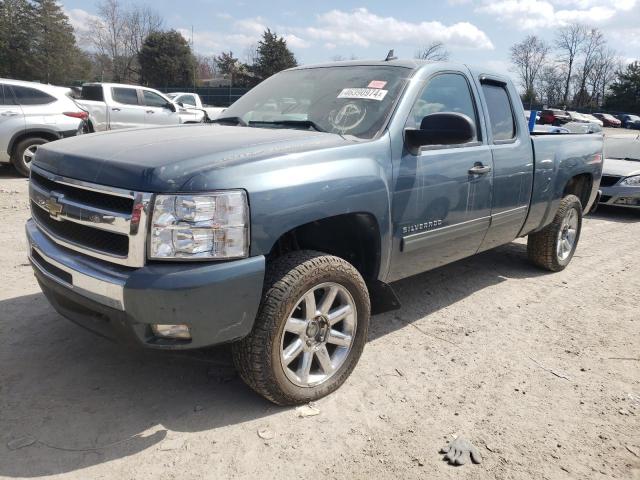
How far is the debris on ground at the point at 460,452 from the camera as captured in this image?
2.51 metres

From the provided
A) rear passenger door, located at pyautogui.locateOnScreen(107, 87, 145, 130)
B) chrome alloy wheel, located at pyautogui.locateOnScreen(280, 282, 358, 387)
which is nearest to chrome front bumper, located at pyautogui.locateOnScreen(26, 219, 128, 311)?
chrome alloy wheel, located at pyautogui.locateOnScreen(280, 282, 358, 387)

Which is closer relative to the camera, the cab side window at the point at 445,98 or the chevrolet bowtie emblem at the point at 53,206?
the chevrolet bowtie emblem at the point at 53,206

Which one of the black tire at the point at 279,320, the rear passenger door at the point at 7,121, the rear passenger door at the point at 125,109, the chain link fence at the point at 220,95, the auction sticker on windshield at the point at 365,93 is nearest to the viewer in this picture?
the black tire at the point at 279,320

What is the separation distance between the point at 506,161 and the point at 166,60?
53244mm

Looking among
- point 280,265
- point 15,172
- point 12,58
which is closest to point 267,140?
point 280,265

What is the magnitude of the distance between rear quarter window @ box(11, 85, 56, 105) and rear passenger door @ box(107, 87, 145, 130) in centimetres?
306

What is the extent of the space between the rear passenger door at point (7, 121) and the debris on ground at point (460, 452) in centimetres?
919

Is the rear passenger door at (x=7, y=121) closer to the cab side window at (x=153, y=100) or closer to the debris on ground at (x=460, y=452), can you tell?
the cab side window at (x=153, y=100)

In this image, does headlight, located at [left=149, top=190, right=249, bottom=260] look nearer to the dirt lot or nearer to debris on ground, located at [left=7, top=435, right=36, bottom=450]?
the dirt lot

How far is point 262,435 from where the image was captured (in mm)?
2609

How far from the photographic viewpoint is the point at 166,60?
170ft

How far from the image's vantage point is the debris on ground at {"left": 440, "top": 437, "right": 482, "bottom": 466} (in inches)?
98.8

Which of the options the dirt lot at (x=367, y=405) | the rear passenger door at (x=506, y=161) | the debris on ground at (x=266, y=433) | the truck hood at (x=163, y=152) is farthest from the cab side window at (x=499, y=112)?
the debris on ground at (x=266, y=433)

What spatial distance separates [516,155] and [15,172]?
937 centimetres
